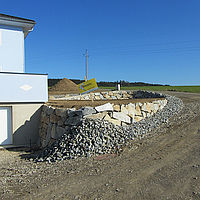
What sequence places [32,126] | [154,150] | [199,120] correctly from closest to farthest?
1. [154,150]
2. [199,120]
3. [32,126]

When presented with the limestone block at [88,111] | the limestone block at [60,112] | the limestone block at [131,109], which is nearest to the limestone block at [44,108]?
the limestone block at [60,112]

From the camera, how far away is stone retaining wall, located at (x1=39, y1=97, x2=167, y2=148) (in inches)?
305

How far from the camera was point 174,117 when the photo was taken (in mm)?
9430

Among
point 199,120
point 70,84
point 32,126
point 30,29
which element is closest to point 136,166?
point 199,120

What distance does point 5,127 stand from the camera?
9641mm

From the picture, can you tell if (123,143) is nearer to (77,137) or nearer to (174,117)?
(77,137)

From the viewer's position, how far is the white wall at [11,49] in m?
12.1

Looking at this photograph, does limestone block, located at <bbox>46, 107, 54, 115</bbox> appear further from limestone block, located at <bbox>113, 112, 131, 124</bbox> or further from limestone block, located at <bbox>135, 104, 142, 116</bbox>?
limestone block, located at <bbox>135, 104, 142, 116</bbox>

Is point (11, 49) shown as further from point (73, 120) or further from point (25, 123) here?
point (73, 120)

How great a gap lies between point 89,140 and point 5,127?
204 inches

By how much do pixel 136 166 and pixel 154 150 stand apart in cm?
130

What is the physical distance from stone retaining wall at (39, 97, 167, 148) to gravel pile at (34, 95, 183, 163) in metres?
0.41

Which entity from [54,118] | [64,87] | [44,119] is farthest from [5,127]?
[64,87]

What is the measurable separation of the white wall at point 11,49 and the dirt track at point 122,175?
6.97 metres
